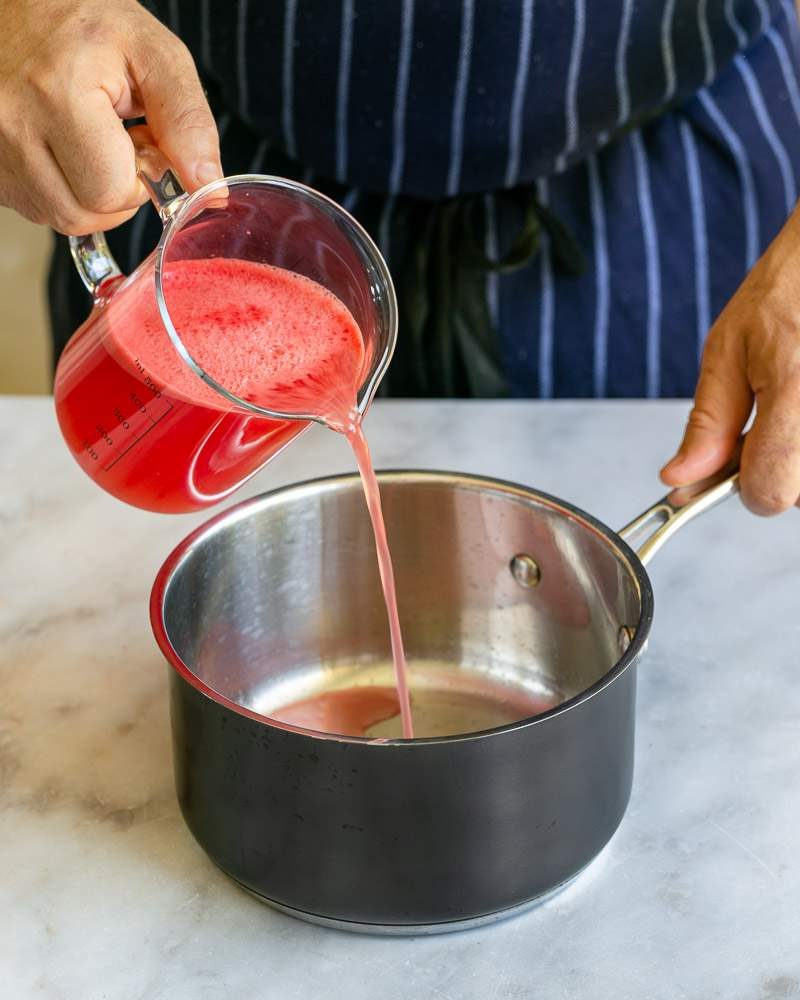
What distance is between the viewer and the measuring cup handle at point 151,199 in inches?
30.7

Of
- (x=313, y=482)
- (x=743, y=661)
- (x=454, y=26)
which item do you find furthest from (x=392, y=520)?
(x=454, y=26)

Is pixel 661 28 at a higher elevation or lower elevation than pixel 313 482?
higher

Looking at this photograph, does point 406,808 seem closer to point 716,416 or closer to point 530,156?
point 716,416

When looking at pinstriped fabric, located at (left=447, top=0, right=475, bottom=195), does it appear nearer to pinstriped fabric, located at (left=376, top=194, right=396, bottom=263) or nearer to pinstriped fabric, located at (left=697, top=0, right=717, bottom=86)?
pinstriped fabric, located at (left=376, top=194, right=396, bottom=263)

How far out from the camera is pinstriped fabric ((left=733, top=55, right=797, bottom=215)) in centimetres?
133

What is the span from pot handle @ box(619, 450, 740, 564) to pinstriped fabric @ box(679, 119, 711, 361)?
457 mm

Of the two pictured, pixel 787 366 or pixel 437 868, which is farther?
pixel 787 366

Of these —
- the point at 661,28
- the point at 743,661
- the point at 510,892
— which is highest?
the point at 661,28

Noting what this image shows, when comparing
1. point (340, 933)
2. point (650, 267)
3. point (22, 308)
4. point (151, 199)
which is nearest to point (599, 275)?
point (650, 267)

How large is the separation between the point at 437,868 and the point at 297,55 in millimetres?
782

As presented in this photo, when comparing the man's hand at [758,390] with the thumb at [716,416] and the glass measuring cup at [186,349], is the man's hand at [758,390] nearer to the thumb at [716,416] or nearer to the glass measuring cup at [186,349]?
the thumb at [716,416]

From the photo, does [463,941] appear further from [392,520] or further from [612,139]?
[612,139]

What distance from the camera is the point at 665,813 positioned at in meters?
0.81

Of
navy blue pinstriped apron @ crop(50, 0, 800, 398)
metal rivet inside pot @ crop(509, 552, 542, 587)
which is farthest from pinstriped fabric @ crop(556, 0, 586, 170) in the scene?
metal rivet inside pot @ crop(509, 552, 542, 587)
